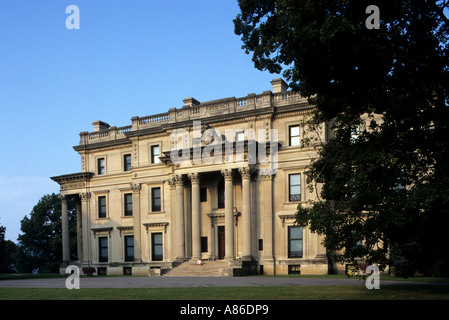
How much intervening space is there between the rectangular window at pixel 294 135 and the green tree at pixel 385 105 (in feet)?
69.3

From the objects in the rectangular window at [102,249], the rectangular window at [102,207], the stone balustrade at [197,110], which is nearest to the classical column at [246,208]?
the stone balustrade at [197,110]

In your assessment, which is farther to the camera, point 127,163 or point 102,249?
point 102,249

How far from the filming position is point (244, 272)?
1430 inches

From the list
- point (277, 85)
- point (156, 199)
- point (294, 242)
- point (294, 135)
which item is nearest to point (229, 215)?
point (294, 242)

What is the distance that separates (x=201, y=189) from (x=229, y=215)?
5.78 meters

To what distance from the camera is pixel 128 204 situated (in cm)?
4812

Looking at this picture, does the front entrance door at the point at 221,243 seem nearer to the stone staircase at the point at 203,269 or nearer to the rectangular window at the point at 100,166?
the stone staircase at the point at 203,269

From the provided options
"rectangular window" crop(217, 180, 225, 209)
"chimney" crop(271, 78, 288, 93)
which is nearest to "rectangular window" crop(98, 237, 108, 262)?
"rectangular window" crop(217, 180, 225, 209)

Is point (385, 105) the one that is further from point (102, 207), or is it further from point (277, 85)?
point (102, 207)

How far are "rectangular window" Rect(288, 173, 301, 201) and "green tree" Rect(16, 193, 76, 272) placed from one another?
1519 inches

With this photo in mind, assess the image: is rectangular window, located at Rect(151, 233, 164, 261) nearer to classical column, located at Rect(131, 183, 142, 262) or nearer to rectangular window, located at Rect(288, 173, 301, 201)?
classical column, located at Rect(131, 183, 142, 262)

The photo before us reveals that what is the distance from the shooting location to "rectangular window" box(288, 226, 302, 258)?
38312 millimetres

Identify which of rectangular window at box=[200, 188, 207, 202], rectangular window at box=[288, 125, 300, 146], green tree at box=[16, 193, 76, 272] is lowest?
green tree at box=[16, 193, 76, 272]
